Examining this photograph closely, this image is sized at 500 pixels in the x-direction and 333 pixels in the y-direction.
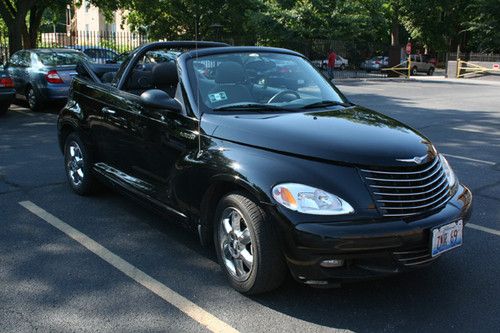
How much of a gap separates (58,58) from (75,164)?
846 centimetres

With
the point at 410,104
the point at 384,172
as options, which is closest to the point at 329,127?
the point at 384,172

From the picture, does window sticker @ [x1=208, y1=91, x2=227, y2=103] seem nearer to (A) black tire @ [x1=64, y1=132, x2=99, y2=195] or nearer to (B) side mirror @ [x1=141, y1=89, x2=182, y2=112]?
(B) side mirror @ [x1=141, y1=89, x2=182, y2=112]

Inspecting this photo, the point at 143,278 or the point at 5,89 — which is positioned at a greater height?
the point at 5,89

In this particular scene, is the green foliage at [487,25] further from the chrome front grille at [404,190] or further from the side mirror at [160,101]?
the side mirror at [160,101]

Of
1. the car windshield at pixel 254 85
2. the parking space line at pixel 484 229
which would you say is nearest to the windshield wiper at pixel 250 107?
the car windshield at pixel 254 85

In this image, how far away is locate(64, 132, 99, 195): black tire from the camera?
5645 millimetres

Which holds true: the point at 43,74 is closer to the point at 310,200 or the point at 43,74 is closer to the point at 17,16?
the point at 17,16

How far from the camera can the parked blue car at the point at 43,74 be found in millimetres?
12570

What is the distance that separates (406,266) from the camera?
10.6 ft

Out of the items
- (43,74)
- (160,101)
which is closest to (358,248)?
(160,101)

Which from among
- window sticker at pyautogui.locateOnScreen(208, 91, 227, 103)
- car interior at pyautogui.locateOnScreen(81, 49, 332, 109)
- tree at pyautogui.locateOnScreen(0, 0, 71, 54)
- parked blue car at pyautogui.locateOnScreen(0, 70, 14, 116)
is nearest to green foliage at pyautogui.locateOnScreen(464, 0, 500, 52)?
tree at pyautogui.locateOnScreen(0, 0, 71, 54)

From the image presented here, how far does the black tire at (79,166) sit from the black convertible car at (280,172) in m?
0.76

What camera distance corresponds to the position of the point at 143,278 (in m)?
3.90

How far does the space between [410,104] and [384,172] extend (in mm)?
13571
